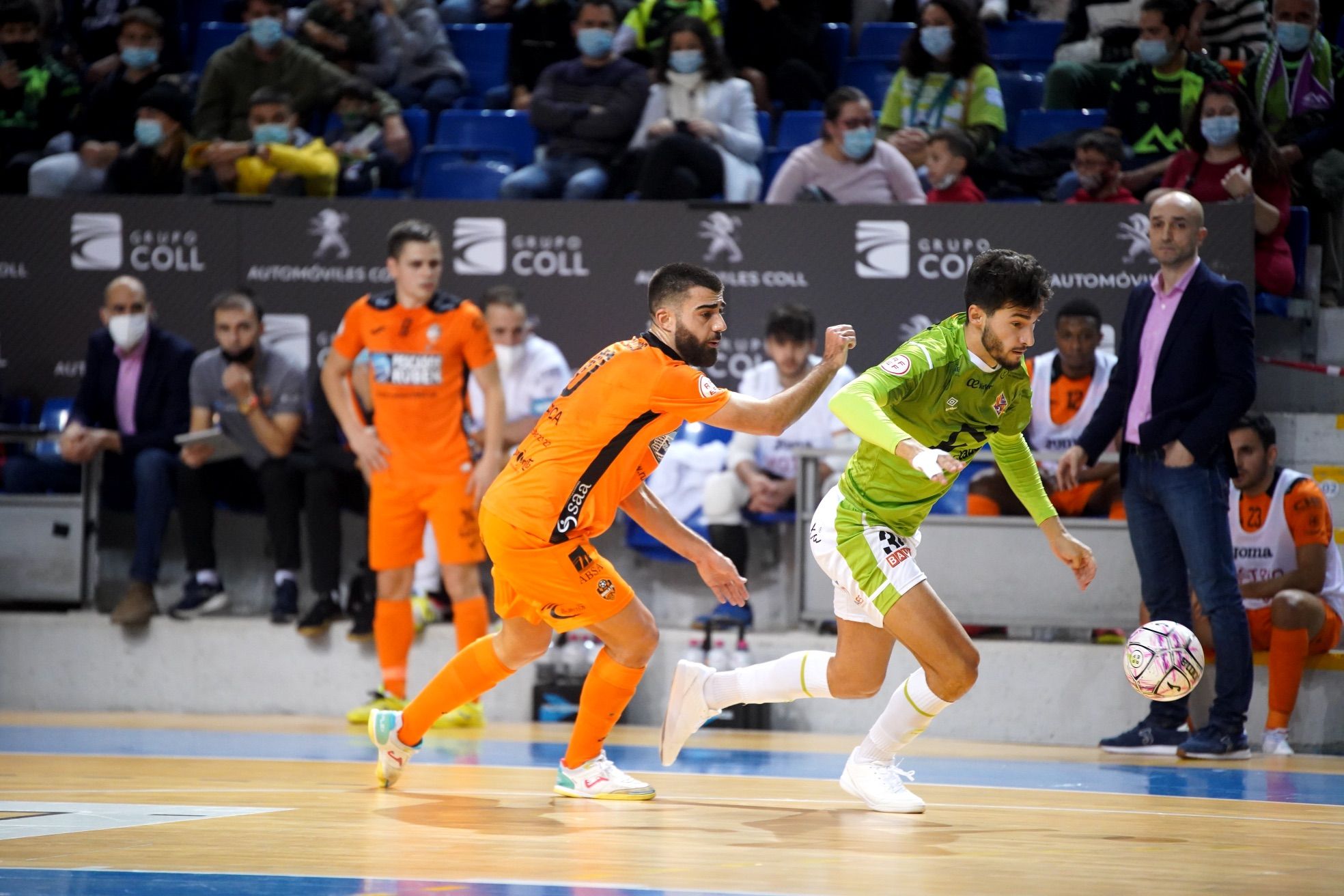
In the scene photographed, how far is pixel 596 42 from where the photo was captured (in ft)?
33.7

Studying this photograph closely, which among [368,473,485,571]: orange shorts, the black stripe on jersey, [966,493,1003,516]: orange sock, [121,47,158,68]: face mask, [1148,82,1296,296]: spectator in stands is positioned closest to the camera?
the black stripe on jersey

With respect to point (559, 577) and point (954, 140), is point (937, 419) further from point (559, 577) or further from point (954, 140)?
point (954, 140)

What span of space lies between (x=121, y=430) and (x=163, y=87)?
7.88 feet

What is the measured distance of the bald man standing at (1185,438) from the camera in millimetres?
6941

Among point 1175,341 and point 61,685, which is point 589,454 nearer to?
point 1175,341

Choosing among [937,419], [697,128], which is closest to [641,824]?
[937,419]

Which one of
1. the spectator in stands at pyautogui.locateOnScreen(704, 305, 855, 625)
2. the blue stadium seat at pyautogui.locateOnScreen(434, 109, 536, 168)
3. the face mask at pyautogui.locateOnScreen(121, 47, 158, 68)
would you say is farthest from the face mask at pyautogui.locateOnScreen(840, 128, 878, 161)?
the face mask at pyautogui.locateOnScreen(121, 47, 158, 68)

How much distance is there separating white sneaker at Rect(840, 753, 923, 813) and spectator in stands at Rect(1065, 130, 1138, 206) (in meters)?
4.30

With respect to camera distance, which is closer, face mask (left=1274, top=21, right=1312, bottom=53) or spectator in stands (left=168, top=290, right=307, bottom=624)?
spectator in stands (left=168, top=290, right=307, bottom=624)

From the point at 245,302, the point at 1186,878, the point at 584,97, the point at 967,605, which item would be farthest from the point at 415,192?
the point at 1186,878

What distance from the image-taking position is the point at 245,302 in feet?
29.5

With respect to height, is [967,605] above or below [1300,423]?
below

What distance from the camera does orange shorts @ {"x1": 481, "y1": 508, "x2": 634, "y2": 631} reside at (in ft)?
Result: 17.1

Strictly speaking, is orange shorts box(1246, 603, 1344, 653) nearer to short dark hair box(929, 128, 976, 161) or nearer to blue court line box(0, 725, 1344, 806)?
blue court line box(0, 725, 1344, 806)
